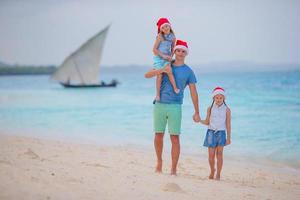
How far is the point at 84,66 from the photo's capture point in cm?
3466

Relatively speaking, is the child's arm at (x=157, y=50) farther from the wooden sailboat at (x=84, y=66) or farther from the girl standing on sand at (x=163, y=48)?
the wooden sailboat at (x=84, y=66)

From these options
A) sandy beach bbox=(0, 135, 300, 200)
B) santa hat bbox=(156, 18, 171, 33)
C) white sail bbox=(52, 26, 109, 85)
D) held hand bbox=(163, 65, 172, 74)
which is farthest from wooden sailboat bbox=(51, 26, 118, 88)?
held hand bbox=(163, 65, 172, 74)

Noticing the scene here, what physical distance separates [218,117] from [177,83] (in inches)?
21.2

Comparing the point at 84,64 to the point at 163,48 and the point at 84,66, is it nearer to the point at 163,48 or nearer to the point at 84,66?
the point at 84,66

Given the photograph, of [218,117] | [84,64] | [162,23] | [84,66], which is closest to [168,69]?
[162,23]

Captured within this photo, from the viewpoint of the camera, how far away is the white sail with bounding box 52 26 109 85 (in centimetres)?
3328

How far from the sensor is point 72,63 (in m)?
34.6

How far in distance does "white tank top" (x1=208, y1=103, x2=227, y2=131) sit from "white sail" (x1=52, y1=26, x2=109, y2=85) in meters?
27.7

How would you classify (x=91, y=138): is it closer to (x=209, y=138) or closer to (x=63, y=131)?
(x=63, y=131)

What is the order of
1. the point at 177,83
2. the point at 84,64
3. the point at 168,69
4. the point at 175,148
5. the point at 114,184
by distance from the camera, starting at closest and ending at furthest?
the point at 114,184, the point at 168,69, the point at 177,83, the point at 175,148, the point at 84,64

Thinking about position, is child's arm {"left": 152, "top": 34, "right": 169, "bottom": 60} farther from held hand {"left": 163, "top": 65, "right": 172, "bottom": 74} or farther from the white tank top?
the white tank top

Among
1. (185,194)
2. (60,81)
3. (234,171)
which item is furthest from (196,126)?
(60,81)

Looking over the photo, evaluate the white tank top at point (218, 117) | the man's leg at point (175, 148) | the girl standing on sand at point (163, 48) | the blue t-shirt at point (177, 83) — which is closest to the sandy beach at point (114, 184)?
the man's leg at point (175, 148)

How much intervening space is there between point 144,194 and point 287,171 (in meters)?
3.60
